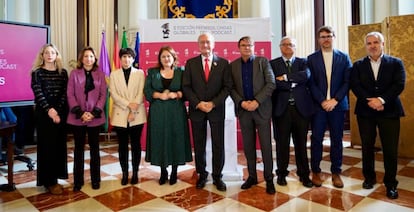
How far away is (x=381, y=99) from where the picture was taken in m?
2.70

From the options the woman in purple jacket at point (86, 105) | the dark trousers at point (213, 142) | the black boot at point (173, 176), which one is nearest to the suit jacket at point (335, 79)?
the dark trousers at point (213, 142)

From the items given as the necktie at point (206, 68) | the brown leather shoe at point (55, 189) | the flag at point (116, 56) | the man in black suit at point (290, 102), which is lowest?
the brown leather shoe at point (55, 189)

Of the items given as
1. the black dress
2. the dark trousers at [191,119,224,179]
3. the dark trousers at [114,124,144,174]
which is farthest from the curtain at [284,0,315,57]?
the black dress

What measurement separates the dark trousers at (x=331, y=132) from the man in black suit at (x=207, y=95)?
0.85m

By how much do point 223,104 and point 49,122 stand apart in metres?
1.54

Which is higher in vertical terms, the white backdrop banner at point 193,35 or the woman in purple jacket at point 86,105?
the white backdrop banner at point 193,35

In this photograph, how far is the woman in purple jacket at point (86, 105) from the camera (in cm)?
291

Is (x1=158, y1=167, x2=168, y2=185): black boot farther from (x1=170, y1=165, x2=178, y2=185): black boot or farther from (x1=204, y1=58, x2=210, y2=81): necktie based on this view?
(x1=204, y1=58, x2=210, y2=81): necktie

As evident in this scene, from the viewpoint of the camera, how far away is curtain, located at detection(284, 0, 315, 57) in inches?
227

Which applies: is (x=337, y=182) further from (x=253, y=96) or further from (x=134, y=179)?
(x=134, y=179)

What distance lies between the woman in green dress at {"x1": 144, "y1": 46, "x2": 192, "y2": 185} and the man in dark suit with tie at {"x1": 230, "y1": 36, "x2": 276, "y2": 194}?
53 cm

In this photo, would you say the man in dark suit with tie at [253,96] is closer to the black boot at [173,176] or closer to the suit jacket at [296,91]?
the suit jacket at [296,91]

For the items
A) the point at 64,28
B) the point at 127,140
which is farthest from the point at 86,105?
the point at 64,28

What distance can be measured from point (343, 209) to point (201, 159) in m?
1.24
